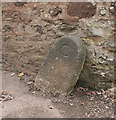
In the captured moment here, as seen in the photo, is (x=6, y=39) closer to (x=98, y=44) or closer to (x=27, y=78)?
(x=27, y=78)

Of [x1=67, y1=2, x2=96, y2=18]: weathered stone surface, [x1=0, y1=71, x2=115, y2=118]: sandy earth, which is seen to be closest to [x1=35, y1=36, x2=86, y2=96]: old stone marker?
[x1=0, y1=71, x2=115, y2=118]: sandy earth

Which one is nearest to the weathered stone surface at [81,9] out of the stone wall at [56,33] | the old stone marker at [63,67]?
the stone wall at [56,33]

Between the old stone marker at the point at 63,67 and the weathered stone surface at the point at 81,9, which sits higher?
the weathered stone surface at the point at 81,9

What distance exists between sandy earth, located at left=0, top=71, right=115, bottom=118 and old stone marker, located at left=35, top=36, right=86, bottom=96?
0.12 m

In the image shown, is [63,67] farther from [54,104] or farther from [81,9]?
[81,9]

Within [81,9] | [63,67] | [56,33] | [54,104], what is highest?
[81,9]

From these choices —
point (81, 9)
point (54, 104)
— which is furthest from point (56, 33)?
point (54, 104)

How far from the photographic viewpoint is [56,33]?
2.34 metres

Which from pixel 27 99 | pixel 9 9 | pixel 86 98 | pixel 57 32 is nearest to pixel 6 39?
pixel 9 9

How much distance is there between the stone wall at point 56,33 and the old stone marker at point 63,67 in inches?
8.3

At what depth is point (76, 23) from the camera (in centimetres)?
220

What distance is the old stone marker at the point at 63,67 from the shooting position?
2016 millimetres

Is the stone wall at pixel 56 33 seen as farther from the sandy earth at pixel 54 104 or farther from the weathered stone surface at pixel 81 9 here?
the sandy earth at pixel 54 104

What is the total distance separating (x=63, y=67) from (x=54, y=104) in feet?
1.54
